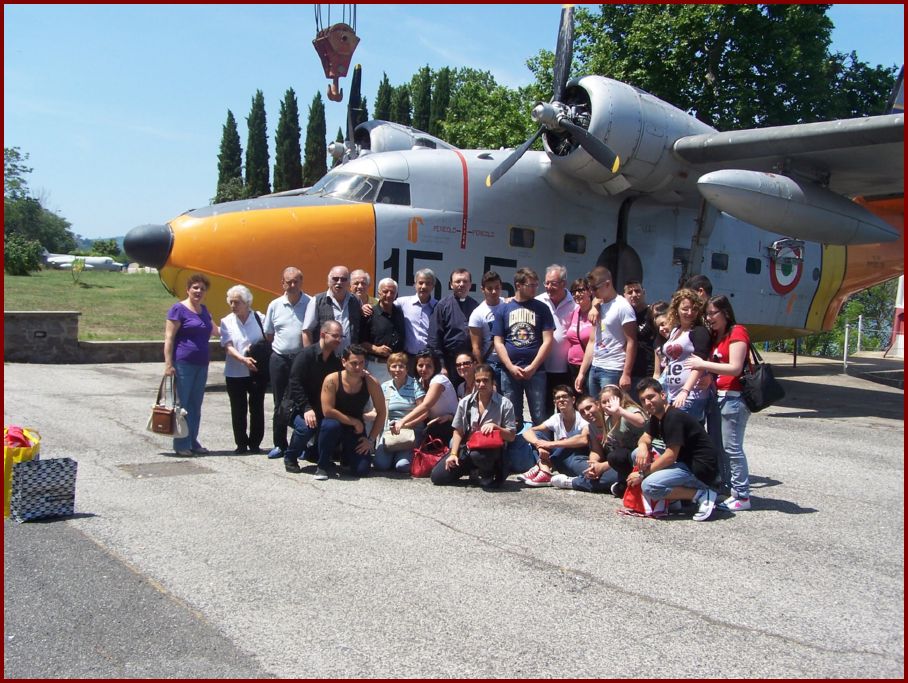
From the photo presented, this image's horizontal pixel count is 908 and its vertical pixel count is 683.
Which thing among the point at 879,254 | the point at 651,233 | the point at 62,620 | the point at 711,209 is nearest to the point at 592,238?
the point at 651,233

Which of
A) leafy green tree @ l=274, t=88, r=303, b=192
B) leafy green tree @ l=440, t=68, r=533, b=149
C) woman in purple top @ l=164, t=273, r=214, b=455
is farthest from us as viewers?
leafy green tree @ l=274, t=88, r=303, b=192

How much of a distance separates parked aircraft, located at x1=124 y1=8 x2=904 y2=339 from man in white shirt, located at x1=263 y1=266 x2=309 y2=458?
2997 millimetres

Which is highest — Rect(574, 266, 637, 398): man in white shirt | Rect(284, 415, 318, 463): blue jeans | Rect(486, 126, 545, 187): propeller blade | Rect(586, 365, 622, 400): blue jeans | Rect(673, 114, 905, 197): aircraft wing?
Rect(673, 114, 905, 197): aircraft wing

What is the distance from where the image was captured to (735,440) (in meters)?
6.21

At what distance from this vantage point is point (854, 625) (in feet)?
13.0

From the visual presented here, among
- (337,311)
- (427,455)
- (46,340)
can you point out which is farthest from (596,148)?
(46,340)

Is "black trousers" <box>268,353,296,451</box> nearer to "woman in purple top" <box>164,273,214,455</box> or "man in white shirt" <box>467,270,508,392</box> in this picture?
"woman in purple top" <box>164,273,214,455</box>

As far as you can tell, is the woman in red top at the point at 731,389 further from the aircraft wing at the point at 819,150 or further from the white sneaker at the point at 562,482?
the aircraft wing at the point at 819,150

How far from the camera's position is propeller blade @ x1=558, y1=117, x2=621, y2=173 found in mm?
11602

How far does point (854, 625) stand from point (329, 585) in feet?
8.72

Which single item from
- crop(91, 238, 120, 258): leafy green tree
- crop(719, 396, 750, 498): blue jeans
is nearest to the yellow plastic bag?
crop(719, 396, 750, 498): blue jeans

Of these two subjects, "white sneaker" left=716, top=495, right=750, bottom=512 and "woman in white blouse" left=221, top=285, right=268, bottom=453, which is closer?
"white sneaker" left=716, top=495, right=750, bottom=512

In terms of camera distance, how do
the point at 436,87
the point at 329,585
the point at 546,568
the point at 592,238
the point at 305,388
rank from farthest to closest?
the point at 436,87 < the point at 592,238 < the point at 305,388 < the point at 546,568 < the point at 329,585

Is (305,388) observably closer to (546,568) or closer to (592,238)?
(546,568)
